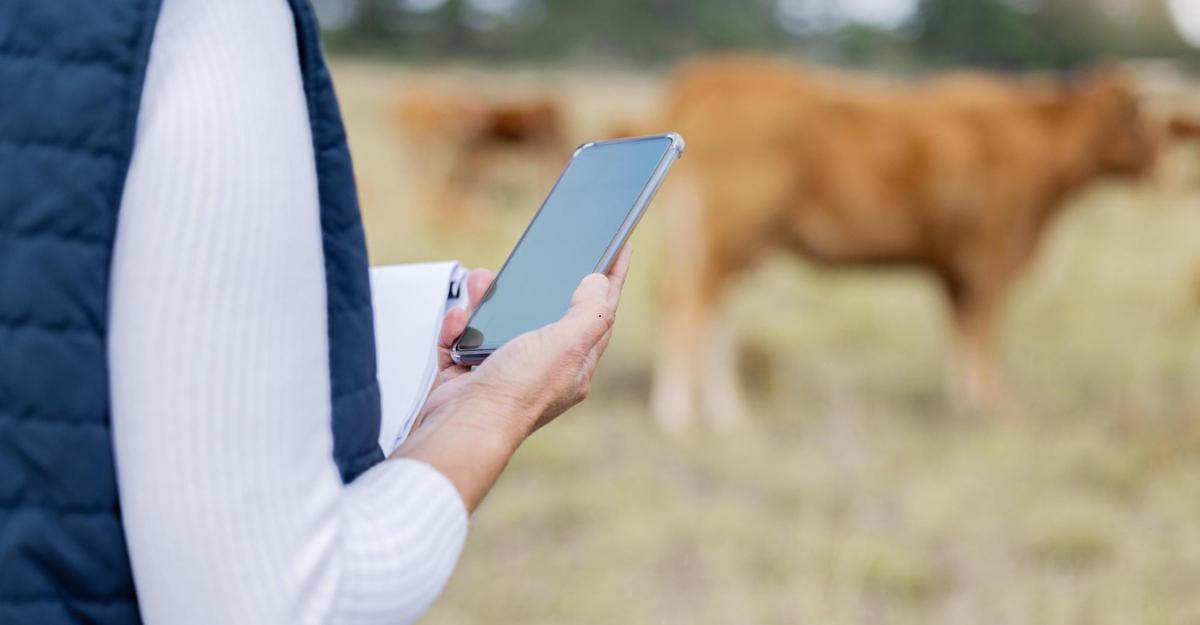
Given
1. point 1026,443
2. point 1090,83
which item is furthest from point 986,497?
point 1090,83

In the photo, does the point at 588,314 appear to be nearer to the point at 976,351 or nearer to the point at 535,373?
the point at 535,373

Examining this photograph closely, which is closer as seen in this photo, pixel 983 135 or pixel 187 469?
pixel 187 469

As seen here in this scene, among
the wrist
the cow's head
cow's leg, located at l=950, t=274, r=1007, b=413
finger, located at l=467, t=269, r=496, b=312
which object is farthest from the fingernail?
the cow's head

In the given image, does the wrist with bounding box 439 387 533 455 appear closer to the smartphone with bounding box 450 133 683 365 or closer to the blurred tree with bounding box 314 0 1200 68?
the smartphone with bounding box 450 133 683 365

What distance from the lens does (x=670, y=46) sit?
95.7 ft

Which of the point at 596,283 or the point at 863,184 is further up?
the point at 596,283

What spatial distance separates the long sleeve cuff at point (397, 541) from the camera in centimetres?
76

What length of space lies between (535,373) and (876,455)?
11.6 feet

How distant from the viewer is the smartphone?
1060mm

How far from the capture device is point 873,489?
390 centimetres

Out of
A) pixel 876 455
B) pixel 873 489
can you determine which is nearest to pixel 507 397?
pixel 873 489

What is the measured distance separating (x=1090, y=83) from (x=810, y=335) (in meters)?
1.89

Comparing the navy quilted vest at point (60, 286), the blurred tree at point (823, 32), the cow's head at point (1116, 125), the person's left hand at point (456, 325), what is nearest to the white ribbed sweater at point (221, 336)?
the navy quilted vest at point (60, 286)

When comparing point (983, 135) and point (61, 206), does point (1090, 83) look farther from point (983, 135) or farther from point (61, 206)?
point (61, 206)
